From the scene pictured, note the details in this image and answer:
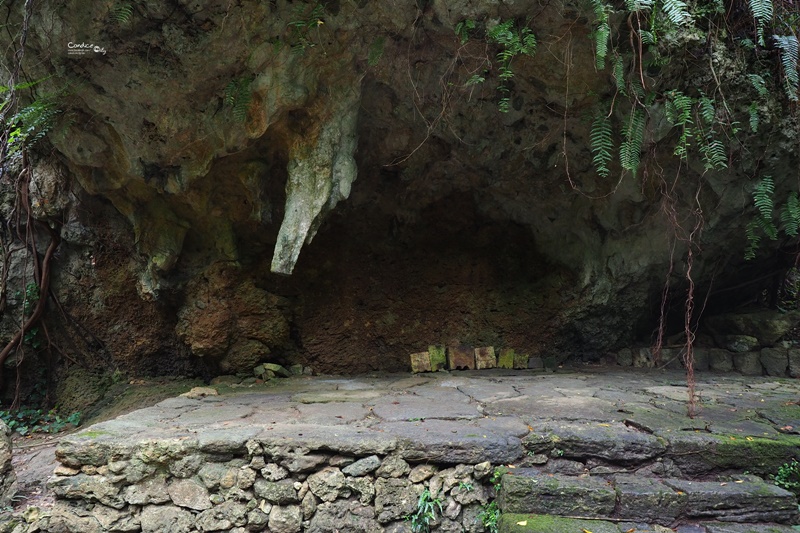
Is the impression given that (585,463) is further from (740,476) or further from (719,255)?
(719,255)

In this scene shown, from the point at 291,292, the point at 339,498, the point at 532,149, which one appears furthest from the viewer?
the point at 291,292

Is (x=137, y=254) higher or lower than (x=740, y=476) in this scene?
higher

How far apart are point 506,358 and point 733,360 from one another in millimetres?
2843

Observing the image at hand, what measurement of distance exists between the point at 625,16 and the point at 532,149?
5.30 feet

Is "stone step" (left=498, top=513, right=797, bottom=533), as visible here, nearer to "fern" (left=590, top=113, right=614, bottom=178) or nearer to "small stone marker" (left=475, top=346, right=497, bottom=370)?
"fern" (left=590, top=113, right=614, bottom=178)

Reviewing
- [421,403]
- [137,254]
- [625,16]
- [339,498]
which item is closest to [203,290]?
[137,254]

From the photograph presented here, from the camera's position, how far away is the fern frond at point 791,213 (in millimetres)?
4324

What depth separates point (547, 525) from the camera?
96.0 inches

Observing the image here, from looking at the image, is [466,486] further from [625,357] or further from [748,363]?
[748,363]

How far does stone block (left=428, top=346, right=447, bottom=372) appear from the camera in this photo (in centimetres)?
605

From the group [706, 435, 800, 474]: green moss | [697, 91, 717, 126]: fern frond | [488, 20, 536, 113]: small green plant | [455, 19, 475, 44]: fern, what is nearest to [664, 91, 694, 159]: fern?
[697, 91, 717, 126]: fern frond

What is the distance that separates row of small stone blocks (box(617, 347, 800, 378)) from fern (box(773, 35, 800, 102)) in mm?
3058

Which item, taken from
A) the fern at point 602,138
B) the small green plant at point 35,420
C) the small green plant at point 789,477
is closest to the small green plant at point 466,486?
the small green plant at point 789,477

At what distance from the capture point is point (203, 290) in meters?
5.57
